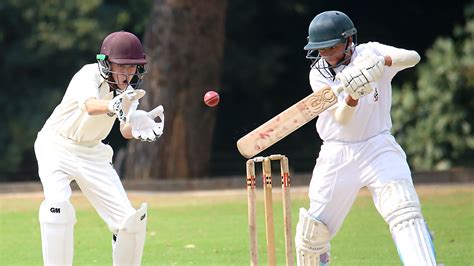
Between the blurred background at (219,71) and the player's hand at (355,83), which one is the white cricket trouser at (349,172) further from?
the blurred background at (219,71)

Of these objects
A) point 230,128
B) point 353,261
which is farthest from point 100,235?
point 230,128

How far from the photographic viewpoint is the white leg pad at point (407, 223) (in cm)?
491

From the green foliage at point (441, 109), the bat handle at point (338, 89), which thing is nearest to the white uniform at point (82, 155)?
the bat handle at point (338, 89)

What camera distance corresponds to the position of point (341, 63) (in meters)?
5.29

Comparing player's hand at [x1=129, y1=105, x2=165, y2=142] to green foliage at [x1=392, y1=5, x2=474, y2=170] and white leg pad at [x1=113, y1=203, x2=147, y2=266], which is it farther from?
green foliage at [x1=392, y1=5, x2=474, y2=170]

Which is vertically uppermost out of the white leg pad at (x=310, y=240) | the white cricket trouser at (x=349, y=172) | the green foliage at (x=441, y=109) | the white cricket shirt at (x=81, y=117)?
the green foliage at (x=441, y=109)

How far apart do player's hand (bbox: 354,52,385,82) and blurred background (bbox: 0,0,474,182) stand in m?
7.98

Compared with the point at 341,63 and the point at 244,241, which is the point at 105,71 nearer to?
the point at 341,63

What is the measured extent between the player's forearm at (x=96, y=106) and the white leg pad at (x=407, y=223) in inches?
50.7

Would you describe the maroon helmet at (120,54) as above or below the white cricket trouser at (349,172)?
above

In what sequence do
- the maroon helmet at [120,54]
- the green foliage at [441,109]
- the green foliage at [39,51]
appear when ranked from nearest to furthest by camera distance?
the maroon helmet at [120,54] < the green foliage at [441,109] < the green foliage at [39,51]

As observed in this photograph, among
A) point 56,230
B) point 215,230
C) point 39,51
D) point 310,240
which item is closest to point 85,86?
point 56,230

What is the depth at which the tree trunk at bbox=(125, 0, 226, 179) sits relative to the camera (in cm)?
1288

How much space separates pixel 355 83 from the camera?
16.1 ft
